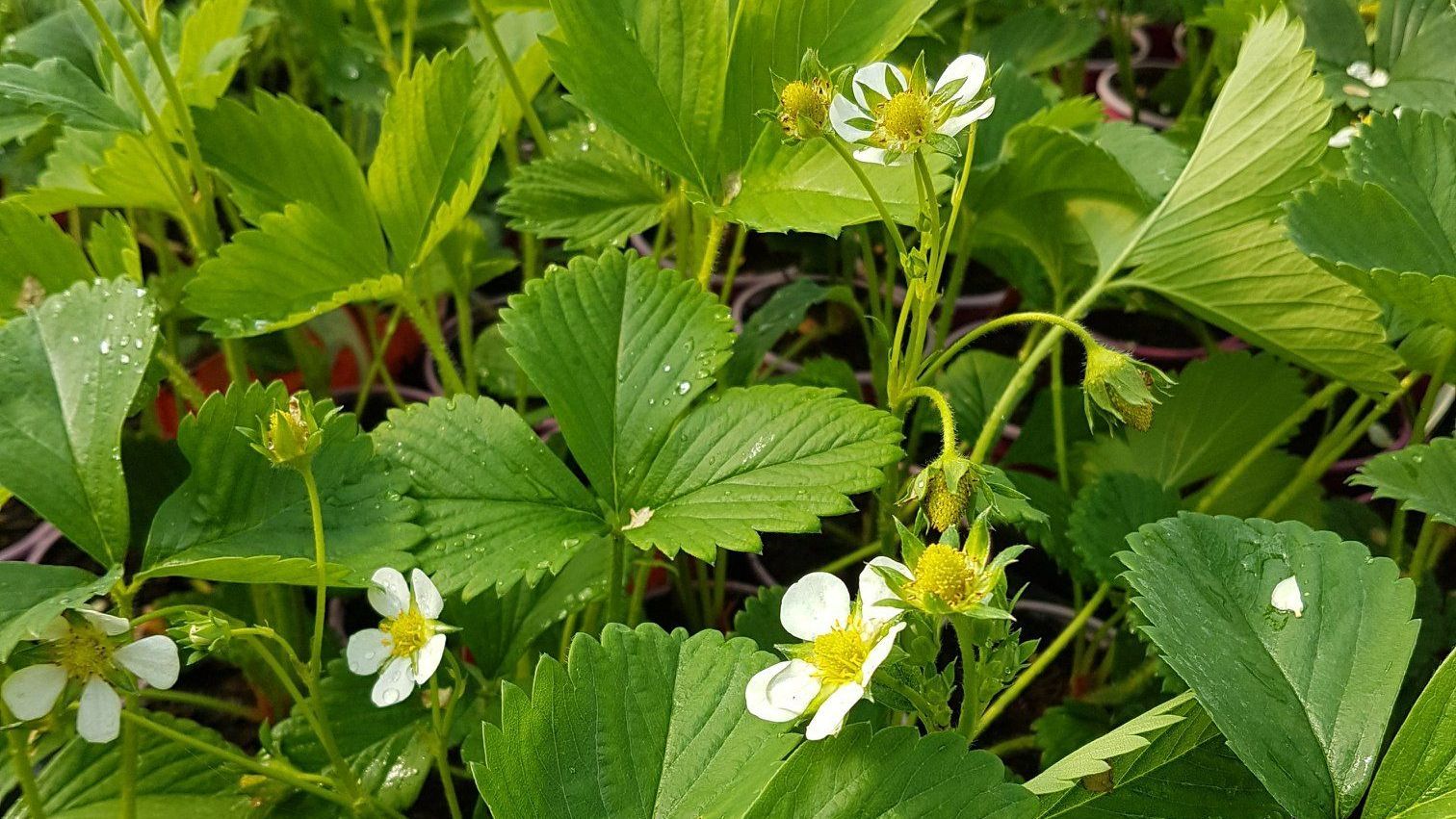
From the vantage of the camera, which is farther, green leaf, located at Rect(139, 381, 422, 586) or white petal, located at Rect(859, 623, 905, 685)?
green leaf, located at Rect(139, 381, 422, 586)

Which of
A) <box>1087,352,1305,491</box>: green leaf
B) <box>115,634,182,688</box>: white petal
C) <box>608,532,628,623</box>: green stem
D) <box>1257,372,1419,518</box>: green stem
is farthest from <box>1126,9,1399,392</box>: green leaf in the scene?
<box>115,634,182,688</box>: white petal

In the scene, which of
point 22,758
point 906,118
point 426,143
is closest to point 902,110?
point 906,118

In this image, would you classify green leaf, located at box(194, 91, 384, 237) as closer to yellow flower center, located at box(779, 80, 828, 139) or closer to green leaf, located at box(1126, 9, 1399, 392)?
yellow flower center, located at box(779, 80, 828, 139)

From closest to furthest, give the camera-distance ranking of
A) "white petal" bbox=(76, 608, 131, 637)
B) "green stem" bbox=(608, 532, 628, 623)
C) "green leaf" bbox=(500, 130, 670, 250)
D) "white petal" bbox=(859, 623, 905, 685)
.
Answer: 1. "white petal" bbox=(859, 623, 905, 685)
2. "white petal" bbox=(76, 608, 131, 637)
3. "green stem" bbox=(608, 532, 628, 623)
4. "green leaf" bbox=(500, 130, 670, 250)

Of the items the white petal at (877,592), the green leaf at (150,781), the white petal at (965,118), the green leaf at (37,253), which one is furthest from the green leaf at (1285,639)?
the green leaf at (37,253)

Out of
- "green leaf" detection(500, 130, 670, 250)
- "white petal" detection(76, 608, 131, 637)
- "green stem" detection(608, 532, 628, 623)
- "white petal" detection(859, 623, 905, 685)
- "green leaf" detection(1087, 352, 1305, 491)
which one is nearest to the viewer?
"white petal" detection(859, 623, 905, 685)

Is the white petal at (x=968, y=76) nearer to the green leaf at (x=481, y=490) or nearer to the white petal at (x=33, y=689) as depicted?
the green leaf at (x=481, y=490)

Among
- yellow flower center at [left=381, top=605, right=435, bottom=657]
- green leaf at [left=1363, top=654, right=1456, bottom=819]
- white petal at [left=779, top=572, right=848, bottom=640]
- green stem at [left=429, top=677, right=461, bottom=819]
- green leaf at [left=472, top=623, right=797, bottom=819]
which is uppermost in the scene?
white petal at [left=779, top=572, right=848, bottom=640]

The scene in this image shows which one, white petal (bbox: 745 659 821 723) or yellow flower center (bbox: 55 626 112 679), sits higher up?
white petal (bbox: 745 659 821 723)
